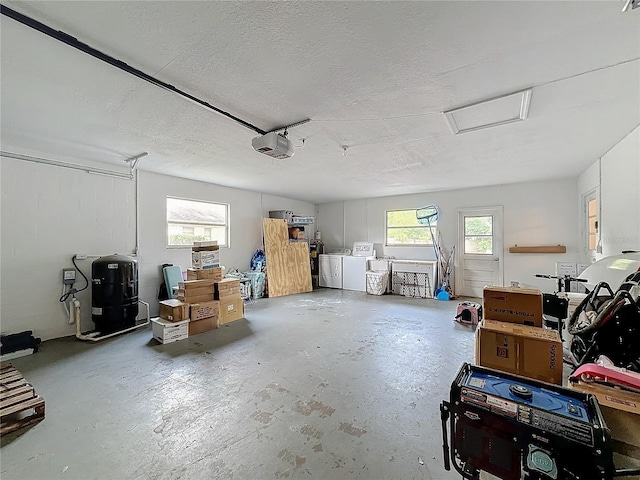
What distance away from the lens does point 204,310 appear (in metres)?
3.88

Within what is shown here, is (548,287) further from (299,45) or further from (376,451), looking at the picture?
(299,45)

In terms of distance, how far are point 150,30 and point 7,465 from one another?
2721 millimetres

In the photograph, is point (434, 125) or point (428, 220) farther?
point (428, 220)

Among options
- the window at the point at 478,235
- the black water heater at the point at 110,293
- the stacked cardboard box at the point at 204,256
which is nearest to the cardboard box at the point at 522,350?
the stacked cardboard box at the point at 204,256

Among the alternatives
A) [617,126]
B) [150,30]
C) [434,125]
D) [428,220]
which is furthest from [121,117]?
[428,220]

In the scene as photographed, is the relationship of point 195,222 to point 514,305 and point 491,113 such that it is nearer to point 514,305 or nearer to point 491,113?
point 491,113

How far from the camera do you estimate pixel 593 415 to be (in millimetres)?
989

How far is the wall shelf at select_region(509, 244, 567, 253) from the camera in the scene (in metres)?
5.21

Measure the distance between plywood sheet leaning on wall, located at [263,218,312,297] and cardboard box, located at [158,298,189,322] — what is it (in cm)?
275

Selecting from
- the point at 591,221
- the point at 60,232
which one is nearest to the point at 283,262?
the point at 60,232

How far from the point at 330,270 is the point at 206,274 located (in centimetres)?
406

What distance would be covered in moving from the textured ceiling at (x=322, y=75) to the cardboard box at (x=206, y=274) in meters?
1.81

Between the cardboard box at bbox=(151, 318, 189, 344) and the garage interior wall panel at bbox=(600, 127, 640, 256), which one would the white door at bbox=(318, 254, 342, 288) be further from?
Answer: the garage interior wall panel at bbox=(600, 127, 640, 256)

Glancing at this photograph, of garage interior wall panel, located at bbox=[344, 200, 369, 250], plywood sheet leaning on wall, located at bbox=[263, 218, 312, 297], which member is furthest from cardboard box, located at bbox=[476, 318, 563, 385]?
garage interior wall panel, located at bbox=[344, 200, 369, 250]
